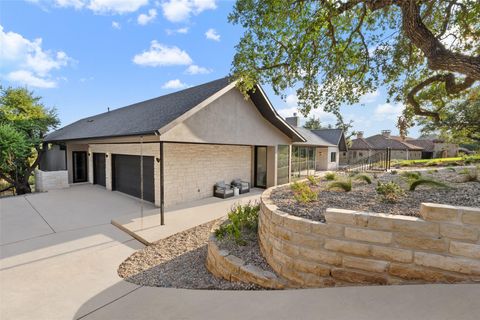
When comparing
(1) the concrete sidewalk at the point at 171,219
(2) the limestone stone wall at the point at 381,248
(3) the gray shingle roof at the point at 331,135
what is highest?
(3) the gray shingle roof at the point at 331,135

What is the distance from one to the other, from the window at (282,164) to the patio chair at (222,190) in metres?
3.48

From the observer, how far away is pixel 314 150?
61.7ft

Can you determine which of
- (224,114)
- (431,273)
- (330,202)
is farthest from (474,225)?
(224,114)

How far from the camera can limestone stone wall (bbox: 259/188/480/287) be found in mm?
2322

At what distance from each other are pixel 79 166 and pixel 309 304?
15.9 m

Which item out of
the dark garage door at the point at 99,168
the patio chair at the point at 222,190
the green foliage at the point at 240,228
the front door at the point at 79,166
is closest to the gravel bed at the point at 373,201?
the green foliage at the point at 240,228

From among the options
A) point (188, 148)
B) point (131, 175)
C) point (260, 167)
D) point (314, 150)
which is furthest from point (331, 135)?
point (131, 175)

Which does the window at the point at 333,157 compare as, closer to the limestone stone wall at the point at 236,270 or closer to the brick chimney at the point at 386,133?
the brick chimney at the point at 386,133

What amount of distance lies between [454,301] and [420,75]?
8.00 metres

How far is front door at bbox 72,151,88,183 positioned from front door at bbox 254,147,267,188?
11129mm

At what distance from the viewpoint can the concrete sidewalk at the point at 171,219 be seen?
5789 millimetres

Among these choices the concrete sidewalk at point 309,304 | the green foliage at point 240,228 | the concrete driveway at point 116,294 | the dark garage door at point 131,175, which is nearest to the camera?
the concrete sidewalk at point 309,304

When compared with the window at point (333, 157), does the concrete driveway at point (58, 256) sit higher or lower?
lower

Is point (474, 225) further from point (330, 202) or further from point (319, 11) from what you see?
point (319, 11)
